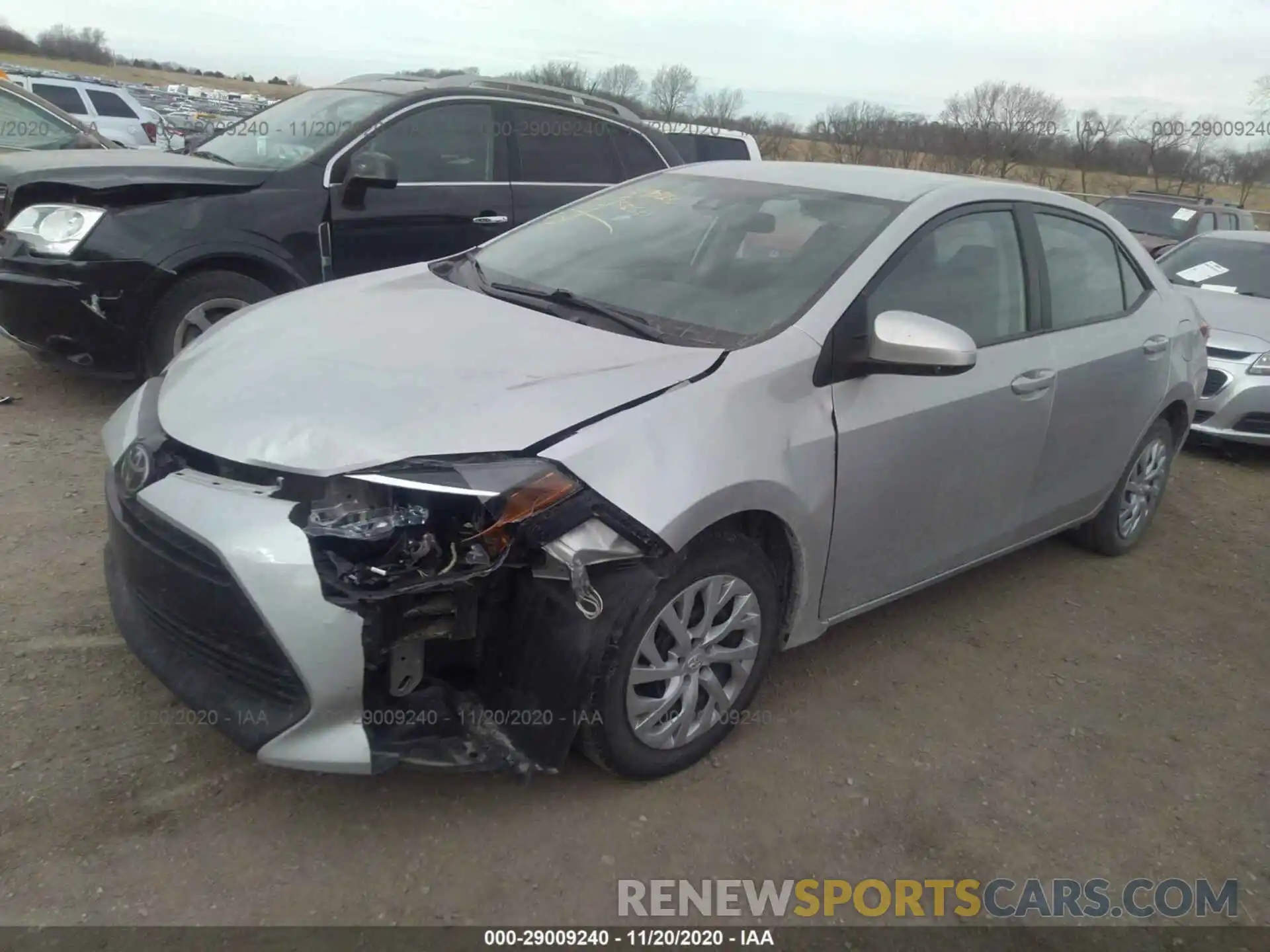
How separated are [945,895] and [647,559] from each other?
119 cm

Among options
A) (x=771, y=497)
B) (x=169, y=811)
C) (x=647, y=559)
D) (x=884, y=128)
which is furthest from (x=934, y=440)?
(x=884, y=128)

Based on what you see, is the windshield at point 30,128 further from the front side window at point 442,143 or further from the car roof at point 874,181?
the car roof at point 874,181

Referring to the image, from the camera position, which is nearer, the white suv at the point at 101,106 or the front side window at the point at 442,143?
the front side window at the point at 442,143

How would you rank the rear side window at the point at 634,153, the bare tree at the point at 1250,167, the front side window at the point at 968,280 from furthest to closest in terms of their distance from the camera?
the bare tree at the point at 1250,167 → the rear side window at the point at 634,153 → the front side window at the point at 968,280

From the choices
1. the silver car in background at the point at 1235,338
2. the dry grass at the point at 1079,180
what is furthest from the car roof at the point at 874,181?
the dry grass at the point at 1079,180

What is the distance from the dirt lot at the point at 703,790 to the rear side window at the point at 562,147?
3.41 m

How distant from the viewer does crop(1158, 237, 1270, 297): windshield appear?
8109 mm

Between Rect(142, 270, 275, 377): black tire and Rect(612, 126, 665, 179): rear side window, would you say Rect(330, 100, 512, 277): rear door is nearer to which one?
Rect(142, 270, 275, 377): black tire

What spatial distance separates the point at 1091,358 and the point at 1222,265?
5.52 meters

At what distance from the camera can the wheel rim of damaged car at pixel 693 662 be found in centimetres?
272

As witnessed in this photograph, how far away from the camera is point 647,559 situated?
2.58 meters

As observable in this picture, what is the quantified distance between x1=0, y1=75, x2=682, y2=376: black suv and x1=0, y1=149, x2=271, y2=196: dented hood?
0.03 feet

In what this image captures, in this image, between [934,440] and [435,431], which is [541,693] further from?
[934,440]

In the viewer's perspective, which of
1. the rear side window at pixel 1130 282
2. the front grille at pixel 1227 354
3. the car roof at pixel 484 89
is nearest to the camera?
the rear side window at pixel 1130 282
